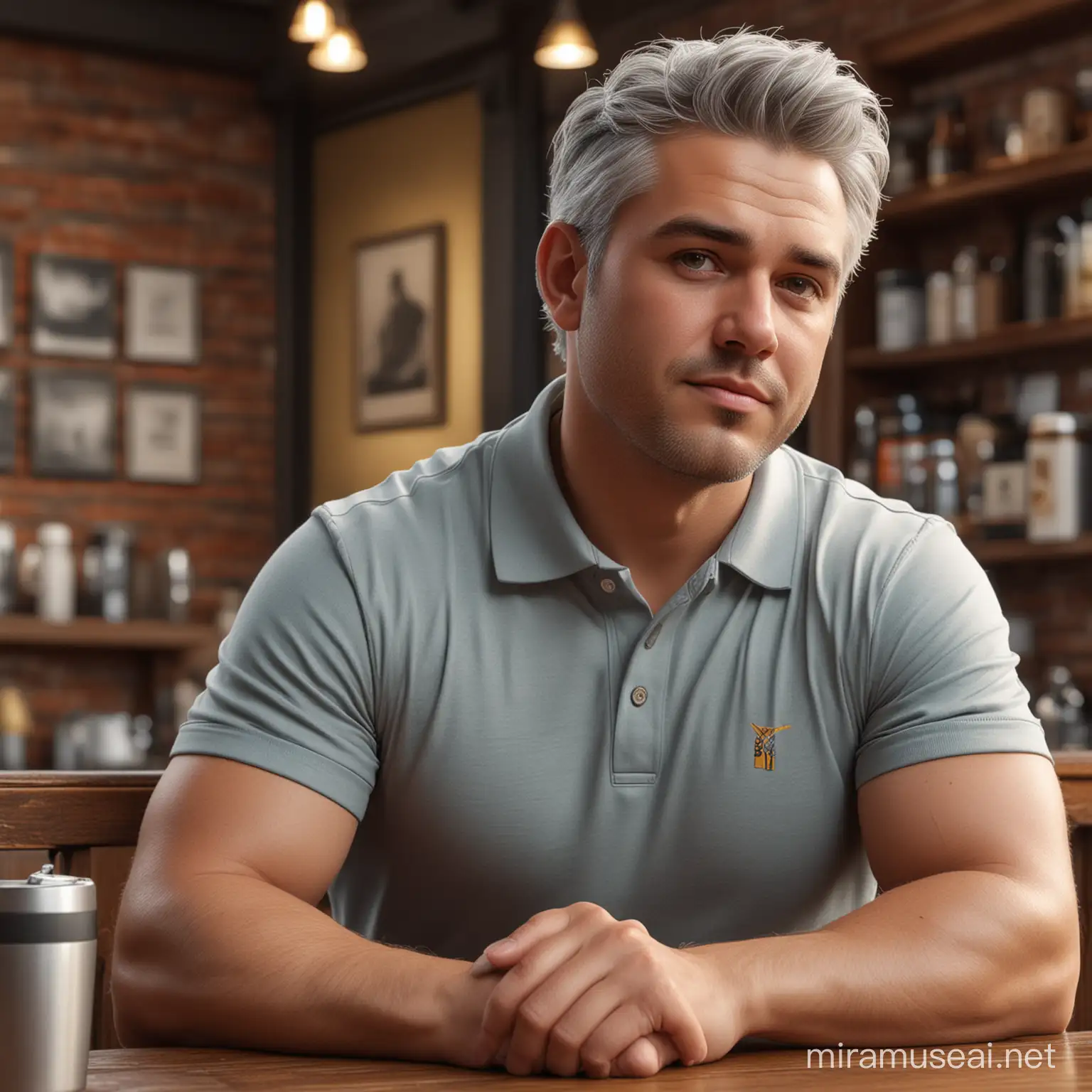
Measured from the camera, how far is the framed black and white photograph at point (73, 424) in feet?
22.3

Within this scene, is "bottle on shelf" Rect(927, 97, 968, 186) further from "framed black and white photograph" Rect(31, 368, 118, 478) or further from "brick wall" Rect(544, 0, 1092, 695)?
"framed black and white photograph" Rect(31, 368, 118, 478)

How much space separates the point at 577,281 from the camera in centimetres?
173

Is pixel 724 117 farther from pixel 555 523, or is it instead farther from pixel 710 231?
pixel 555 523

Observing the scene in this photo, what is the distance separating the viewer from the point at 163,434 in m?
7.07

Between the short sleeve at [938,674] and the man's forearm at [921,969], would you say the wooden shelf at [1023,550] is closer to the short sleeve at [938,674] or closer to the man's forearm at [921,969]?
the short sleeve at [938,674]

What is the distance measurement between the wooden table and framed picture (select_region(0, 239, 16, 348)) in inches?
231

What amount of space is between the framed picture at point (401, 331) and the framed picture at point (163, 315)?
681 millimetres

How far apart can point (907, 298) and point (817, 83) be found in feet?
11.5

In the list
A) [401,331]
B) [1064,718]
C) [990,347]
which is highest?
[401,331]

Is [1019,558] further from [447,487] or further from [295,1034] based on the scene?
[295,1034]

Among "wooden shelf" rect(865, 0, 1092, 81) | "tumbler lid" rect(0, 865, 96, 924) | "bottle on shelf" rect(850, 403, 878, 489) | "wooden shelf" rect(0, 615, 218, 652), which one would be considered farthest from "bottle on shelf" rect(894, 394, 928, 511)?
"tumbler lid" rect(0, 865, 96, 924)

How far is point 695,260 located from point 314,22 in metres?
3.84

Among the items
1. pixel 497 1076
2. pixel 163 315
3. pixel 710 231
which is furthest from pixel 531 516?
pixel 163 315

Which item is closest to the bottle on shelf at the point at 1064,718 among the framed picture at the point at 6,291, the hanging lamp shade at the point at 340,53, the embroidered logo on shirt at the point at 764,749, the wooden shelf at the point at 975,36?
the wooden shelf at the point at 975,36
